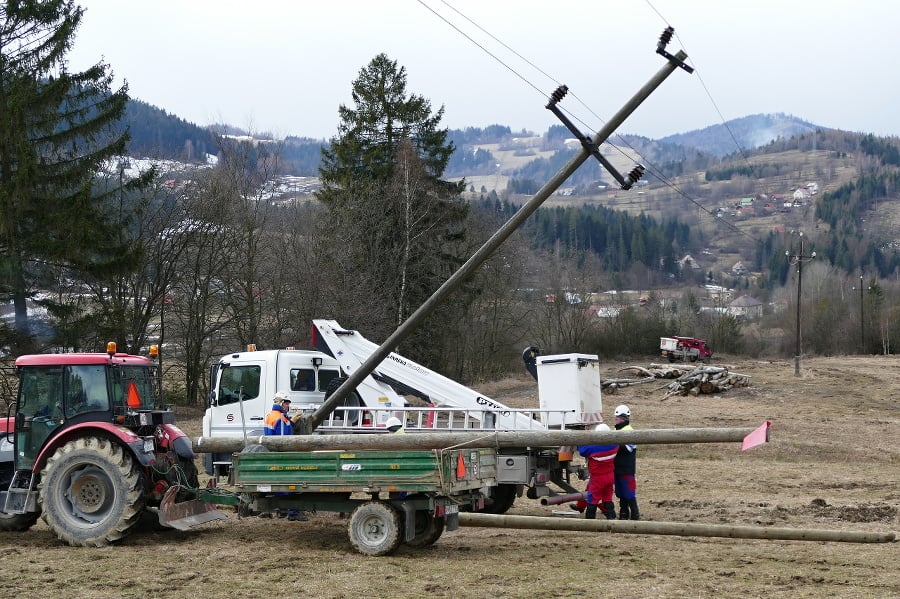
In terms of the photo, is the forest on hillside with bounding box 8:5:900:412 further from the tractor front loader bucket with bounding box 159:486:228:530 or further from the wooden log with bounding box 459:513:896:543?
the tractor front loader bucket with bounding box 159:486:228:530

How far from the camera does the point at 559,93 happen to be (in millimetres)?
13062

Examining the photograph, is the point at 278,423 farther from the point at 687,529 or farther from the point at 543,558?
the point at 687,529

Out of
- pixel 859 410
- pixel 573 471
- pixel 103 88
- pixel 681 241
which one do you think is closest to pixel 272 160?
pixel 103 88

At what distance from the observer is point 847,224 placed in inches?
7446

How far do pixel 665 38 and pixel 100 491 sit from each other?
31.3 feet

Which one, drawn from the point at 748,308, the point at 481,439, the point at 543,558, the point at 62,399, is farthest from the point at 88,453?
the point at 748,308

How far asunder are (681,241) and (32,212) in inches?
7092

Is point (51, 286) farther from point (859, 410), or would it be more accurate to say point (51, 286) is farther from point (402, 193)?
point (859, 410)

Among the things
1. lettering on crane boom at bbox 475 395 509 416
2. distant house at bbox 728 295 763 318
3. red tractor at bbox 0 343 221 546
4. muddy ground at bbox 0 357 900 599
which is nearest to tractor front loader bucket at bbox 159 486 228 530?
red tractor at bbox 0 343 221 546

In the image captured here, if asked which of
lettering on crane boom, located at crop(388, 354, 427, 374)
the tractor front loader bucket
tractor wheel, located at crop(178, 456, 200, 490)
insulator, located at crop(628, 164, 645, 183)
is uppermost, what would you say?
insulator, located at crop(628, 164, 645, 183)

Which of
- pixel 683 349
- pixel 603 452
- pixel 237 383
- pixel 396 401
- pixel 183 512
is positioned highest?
pixel 237 383

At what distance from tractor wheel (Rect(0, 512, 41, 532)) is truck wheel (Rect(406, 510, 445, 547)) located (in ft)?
17.3

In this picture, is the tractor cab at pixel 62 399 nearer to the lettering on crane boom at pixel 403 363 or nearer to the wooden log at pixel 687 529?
the wooden log at pixel 687 529

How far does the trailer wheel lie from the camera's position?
11055 millimetres
